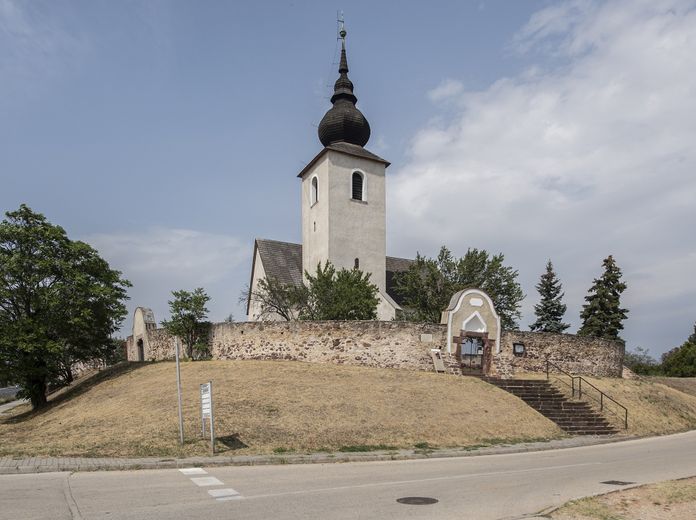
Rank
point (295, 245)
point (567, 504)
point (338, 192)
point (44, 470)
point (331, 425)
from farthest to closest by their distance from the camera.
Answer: point (295, 245)
point (338, 192)
point (331, 425)
point (44, 470)
point (567, 504)

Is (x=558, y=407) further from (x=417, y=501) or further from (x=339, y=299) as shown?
(x=417, y=501)

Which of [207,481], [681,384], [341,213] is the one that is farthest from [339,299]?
[681,384]

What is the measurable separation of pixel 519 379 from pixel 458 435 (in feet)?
30.4

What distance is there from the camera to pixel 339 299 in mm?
30141

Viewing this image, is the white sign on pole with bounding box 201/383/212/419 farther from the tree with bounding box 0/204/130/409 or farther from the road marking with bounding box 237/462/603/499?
the tree with bounding box 0/204/130/409

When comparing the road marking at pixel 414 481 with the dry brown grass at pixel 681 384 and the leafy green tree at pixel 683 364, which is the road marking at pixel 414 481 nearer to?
the dry brown grass at pixel 681 384

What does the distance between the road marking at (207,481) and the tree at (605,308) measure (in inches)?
1595

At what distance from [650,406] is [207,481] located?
2216 cm

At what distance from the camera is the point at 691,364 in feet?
160

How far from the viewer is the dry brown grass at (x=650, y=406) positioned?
22844 millimetres

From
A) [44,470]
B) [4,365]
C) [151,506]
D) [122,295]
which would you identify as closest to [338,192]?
[122,295]

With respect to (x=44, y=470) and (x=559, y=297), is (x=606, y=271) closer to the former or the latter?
(x=559, y=297)

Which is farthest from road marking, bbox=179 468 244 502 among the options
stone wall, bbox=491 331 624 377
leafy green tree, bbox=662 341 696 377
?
leafy green tree, bbox=662 341 696 377

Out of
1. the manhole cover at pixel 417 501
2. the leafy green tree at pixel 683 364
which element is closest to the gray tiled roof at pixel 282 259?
the manhole cover at pixel 417 501
